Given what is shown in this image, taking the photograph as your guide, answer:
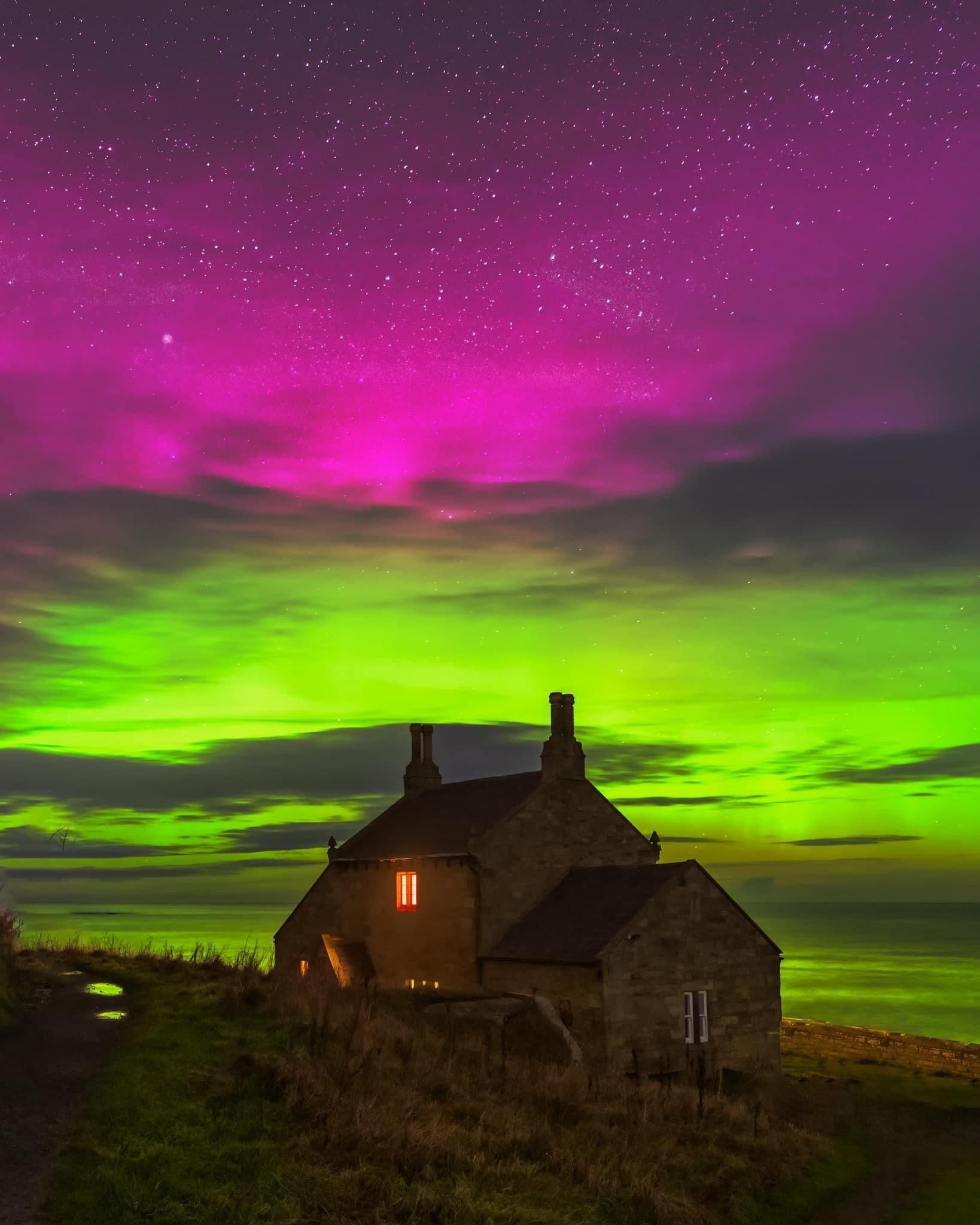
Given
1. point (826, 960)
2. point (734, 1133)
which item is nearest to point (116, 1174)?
point (734, 1133)

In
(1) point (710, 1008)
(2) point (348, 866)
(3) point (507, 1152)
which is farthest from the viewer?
(2) point (348, 866)

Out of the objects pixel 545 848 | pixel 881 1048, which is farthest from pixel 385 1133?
pixel 881 1048

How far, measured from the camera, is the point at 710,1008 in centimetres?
3778

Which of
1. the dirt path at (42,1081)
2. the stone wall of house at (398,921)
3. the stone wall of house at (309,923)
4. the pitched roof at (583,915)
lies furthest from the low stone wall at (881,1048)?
the dirt path at (42,1081)

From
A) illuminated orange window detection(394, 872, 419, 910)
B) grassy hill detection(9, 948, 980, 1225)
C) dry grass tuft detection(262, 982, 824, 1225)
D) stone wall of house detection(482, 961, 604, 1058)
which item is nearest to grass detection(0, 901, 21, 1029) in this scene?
grassy hill detection(9, 948, 980, 1225)

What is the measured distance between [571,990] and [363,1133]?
1918cm

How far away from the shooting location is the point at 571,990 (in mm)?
36281

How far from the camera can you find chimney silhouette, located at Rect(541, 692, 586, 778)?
44.1 m

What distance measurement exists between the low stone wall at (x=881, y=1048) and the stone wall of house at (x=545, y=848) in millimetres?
16564

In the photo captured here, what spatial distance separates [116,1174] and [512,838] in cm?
2786

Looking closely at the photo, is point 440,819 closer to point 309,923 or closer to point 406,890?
point 406,890

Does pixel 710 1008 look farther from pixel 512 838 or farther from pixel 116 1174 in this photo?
pixel 116 1174

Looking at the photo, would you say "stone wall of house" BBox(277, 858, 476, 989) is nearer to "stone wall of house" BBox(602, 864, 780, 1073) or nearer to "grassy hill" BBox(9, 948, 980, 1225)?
"stone wall of house" BBox(602, 864, 780, 1073)

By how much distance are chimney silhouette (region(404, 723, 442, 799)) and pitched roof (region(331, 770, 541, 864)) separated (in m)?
0.47
